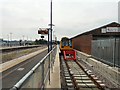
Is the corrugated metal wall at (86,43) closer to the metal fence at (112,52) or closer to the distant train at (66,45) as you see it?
the distant train at (66,45)

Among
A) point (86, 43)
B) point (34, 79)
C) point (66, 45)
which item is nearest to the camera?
point (34, 79)

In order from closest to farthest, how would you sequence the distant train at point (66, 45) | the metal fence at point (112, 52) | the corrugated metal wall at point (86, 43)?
1. the metal fence at point (112, 52)
2. the corrugated metal wall at point (86, 43)
3. the distant train at point (66, 45)

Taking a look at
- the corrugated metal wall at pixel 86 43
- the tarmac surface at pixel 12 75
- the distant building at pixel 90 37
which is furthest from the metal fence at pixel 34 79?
the corrugated metal wall at pixel 86 43

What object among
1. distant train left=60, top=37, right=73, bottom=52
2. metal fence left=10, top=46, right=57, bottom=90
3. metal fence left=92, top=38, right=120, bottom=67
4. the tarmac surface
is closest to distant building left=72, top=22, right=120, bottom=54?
metal fence left=92, top=38, right=120, bottom=67

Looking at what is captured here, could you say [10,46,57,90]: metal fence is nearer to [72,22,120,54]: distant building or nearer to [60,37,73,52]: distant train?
[72,22,120,54]: distant building

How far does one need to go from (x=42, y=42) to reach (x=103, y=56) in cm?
14969

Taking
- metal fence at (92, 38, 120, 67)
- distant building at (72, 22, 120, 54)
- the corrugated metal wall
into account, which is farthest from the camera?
the corrugated metal wall

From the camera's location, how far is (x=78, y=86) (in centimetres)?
1262

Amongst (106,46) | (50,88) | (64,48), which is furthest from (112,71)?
(64,48)

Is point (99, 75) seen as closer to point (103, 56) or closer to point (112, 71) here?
point (112, 71)

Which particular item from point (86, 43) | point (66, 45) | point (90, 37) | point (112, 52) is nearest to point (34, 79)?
point (112, 52)

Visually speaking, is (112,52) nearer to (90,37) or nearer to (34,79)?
(90,37)

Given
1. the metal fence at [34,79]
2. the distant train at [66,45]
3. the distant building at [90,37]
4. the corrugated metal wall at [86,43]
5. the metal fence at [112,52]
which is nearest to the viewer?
the metal fence at [34,79]

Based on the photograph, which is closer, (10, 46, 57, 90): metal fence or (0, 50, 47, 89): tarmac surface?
(10, 46, 57, 90): metal fence
